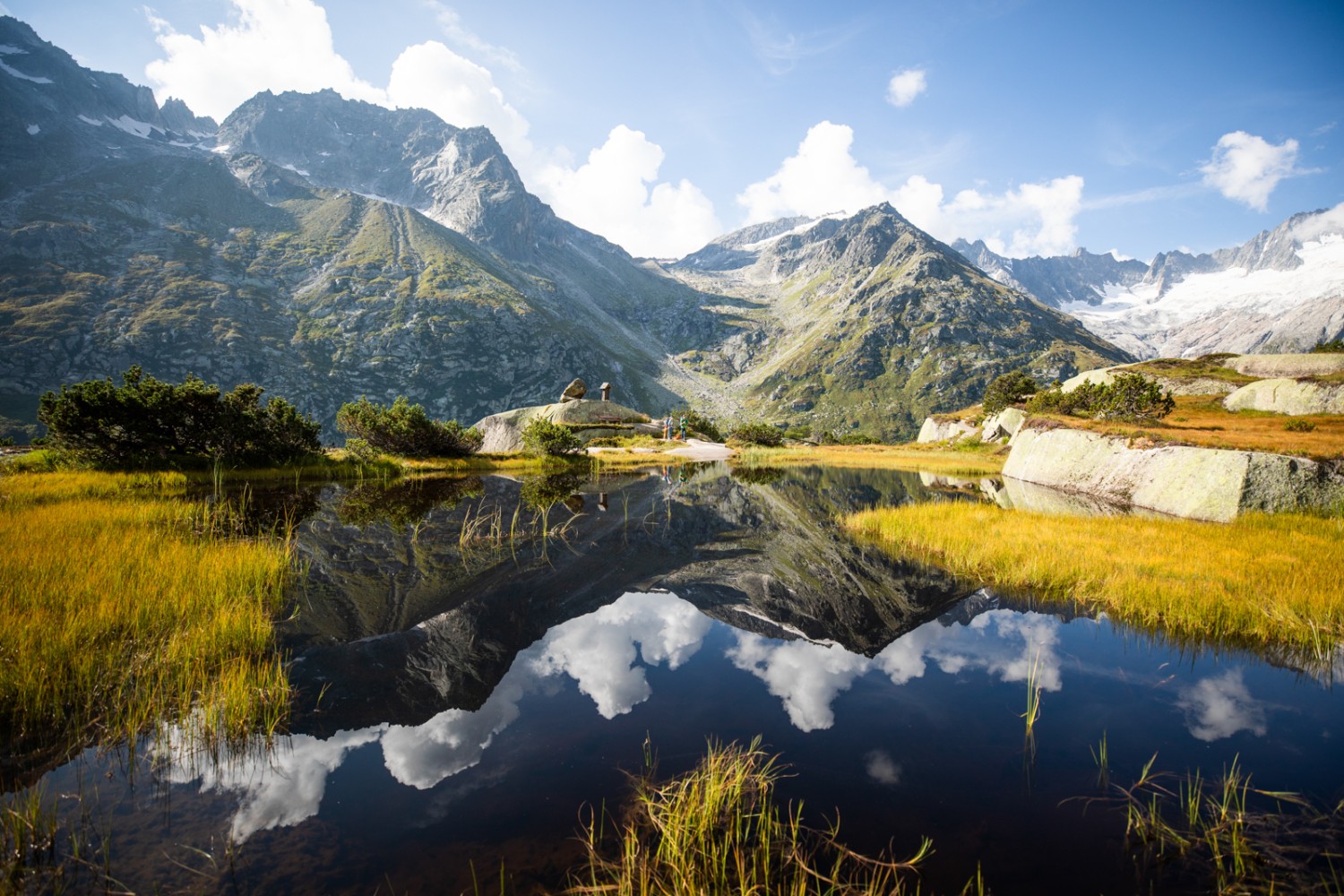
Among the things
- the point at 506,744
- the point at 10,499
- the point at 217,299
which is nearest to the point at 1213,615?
the point at 506,744

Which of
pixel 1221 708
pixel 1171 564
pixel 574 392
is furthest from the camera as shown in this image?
pixel 574 392

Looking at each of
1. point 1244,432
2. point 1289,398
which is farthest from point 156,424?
point 1289,398

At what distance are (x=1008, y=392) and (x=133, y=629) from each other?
8021cm

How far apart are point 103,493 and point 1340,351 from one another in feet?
268

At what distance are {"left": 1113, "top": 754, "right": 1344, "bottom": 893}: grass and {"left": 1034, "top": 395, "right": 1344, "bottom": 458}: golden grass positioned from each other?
21097 millimetres

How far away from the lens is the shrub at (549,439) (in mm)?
40500

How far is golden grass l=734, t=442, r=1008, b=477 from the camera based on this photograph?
150ft

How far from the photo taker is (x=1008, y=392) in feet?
221

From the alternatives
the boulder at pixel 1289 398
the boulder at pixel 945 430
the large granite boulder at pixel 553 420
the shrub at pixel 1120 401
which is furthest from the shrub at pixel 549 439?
the boulder at pixel 945 430

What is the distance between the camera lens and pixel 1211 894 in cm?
376

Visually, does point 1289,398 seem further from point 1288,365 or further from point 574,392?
point 574,392

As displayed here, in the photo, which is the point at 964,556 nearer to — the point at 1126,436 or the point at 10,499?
the point at 1126,436

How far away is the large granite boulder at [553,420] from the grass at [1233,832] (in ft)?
174

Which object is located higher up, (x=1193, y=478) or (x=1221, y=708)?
(x=1193, y=478)
